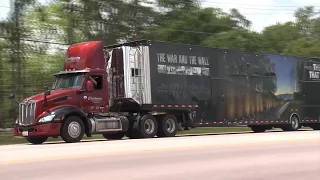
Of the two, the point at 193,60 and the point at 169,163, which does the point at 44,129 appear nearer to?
the point at 169,163

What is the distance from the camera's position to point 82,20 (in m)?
39.6

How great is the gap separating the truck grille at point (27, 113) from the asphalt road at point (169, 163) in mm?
4073

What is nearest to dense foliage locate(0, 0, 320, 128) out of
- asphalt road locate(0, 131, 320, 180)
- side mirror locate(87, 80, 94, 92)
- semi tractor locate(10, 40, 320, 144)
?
semi tractor locate(10, 40, 320, 144)

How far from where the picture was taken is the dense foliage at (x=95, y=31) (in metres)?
34.3

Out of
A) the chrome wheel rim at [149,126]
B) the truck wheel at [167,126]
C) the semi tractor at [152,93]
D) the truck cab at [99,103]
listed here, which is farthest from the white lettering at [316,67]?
the chrome wheel rim at [149,126]

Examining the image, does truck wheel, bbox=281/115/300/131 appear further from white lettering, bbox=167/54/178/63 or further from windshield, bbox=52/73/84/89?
windshield, bbox=52/73/84/89

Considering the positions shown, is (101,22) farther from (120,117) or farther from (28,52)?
(120,117)

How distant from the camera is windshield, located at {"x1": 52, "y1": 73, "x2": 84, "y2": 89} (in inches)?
739

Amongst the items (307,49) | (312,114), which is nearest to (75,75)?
(312,114)

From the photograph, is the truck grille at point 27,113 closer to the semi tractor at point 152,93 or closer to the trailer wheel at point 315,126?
the semi tractor at point 152,93

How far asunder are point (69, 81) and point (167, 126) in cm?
464

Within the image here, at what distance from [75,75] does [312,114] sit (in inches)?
589

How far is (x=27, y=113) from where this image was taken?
58.3 feet

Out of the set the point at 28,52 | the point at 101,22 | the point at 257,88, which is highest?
the point at 101,22
